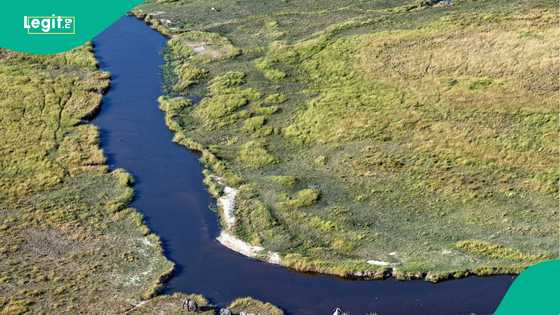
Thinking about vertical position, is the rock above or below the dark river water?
below

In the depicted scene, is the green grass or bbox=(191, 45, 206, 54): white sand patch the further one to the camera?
bbox=(191, 45, 206, 54): white sand patch

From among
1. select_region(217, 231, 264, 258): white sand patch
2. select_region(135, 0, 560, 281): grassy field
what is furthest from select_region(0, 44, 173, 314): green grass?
select_region(135, 0, 560, 281): grassy field

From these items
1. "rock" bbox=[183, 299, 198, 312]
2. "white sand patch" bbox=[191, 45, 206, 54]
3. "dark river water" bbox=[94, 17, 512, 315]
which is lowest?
"rock" bbox=[183, 299, 198, 312]

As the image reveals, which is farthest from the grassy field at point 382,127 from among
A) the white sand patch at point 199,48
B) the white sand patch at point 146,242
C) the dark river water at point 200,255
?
the white sand patch at point 146,242

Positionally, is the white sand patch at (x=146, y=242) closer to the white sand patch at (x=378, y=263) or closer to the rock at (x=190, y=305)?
the rock at (x=190, y=305)

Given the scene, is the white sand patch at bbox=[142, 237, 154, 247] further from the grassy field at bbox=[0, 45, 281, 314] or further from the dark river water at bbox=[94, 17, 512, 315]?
the dark river water at bbox=[94, 17, 512, 315]

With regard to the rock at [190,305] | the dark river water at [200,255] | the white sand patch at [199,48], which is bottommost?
the rock at [190,305]
